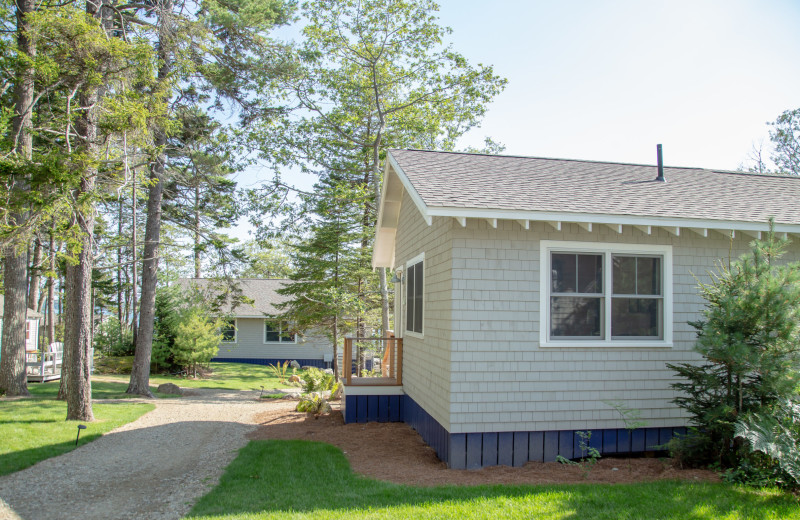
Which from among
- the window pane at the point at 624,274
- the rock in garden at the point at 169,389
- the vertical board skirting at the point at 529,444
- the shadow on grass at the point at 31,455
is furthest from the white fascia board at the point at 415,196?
the rock in garden at the point at 169,389

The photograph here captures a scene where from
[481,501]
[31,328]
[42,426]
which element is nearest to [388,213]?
[481,501]

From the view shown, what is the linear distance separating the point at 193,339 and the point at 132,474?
14583mm

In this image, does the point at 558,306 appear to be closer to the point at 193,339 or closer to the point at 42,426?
the point at 42,426

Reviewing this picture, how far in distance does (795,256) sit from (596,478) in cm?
457

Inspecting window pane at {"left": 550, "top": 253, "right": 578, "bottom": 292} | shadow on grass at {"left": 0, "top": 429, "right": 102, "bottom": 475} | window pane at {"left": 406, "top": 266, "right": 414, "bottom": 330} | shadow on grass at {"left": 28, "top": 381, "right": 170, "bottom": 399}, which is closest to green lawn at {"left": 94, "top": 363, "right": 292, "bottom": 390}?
shadow on grass at {"left": 28, "top": 381, "right": 170, "bottom": 399}

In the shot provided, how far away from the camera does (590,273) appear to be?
7.32m

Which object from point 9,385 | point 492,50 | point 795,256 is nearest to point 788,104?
point 492,50

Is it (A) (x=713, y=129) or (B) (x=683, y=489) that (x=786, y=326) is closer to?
(B) (x=683, y=489)

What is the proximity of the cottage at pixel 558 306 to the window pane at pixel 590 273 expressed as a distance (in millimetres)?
15

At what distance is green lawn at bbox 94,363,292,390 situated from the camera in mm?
19336

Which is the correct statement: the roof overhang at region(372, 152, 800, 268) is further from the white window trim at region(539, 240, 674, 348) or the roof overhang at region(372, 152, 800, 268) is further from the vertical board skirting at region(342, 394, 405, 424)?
the vertical board skirting at region(342, 394, 405, 424)

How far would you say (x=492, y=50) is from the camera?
18.5 metres

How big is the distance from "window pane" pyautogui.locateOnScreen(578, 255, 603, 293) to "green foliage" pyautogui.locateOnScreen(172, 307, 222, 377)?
17052mm

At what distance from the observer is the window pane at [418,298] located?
9.16 meters
